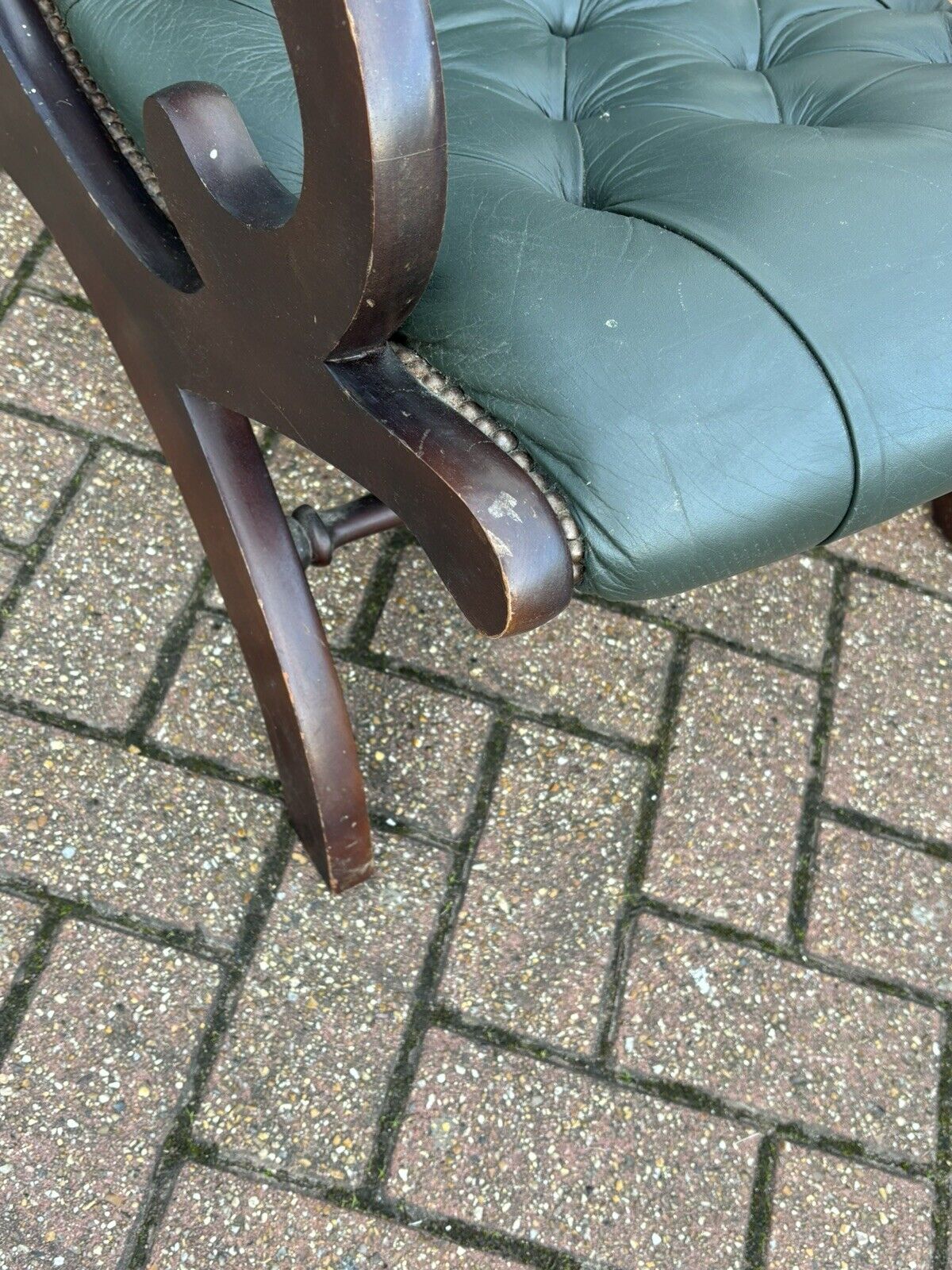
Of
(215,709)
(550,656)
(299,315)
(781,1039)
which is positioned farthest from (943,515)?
(299,315)

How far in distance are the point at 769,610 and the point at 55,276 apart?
3.17ft

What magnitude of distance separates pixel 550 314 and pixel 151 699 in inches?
26.6

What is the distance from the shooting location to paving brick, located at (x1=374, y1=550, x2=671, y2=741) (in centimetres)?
129

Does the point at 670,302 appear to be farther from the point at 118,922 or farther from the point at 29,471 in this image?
the point at 29,471

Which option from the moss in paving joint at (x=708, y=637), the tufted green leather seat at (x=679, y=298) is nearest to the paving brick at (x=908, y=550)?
the moss in paving joint at (x=708, y=637)

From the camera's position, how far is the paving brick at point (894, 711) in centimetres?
129

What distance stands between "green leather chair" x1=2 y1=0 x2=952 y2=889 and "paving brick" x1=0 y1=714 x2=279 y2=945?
0.56 metres

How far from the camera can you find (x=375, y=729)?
123cm

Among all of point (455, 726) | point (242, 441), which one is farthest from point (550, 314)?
point (455, 726)

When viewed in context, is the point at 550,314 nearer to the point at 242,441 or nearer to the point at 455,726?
the point at 242,441

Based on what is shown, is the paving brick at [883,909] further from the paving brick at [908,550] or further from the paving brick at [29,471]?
the paving brick at [29,471]

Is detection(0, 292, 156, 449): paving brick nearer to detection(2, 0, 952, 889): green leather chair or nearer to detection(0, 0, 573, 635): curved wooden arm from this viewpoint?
detection(0, 0, 573, 635): curved wooden arm

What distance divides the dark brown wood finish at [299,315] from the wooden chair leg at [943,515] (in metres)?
0.87

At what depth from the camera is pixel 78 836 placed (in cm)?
110
